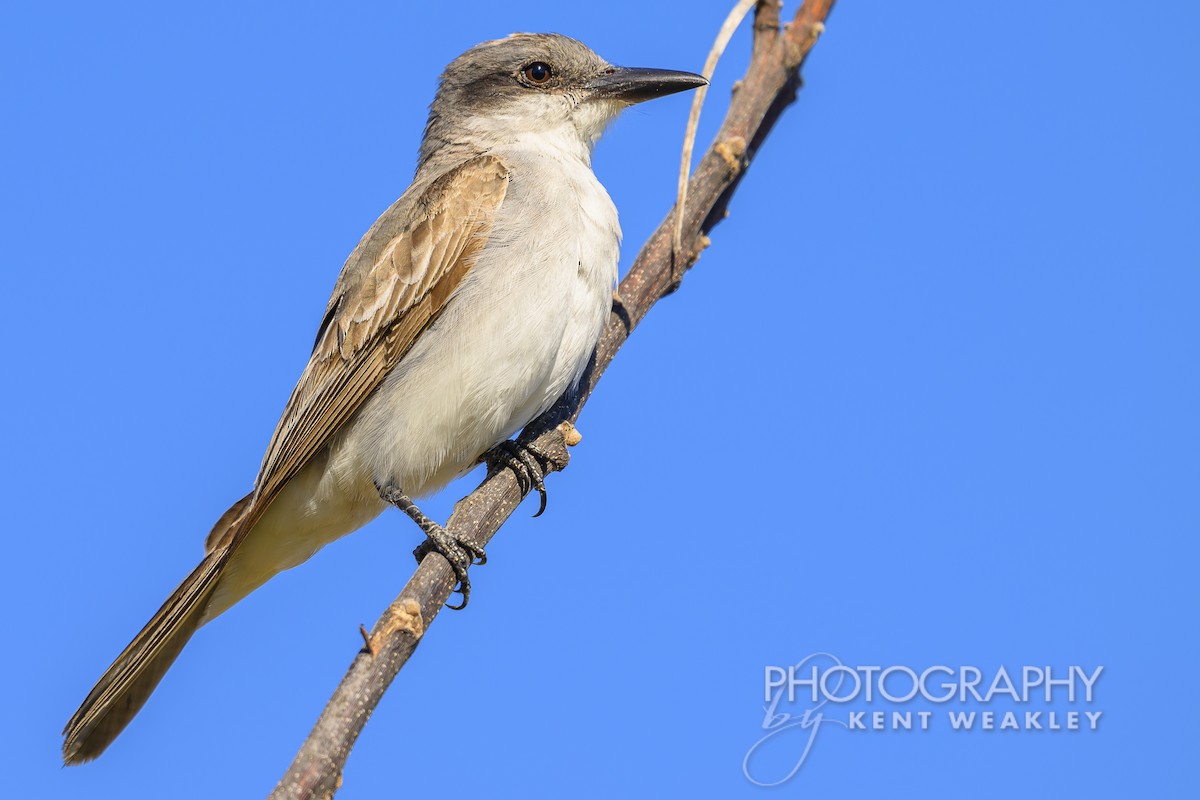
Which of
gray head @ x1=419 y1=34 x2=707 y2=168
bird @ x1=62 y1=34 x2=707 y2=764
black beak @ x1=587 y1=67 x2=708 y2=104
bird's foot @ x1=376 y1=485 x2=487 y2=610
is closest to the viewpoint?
bird's foot @ x1=376 y1=485 x2=487 y2=610

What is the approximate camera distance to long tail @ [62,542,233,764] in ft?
17.3

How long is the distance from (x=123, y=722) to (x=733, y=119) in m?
4.17

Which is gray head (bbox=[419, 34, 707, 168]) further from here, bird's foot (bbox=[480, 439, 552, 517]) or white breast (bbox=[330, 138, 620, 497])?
bird's foot (bbox=[480, 439, 552, 517])

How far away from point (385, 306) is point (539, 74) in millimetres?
1894

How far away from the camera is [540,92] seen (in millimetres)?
7230

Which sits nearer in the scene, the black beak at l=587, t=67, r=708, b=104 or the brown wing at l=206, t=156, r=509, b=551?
the brown wing at l=206, t=156, r=509, b=551

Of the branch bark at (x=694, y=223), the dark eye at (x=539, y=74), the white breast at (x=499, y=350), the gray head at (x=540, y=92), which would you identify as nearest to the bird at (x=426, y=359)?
the white breast at (x=499, y=350)

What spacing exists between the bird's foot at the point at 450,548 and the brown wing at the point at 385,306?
0.60 meters

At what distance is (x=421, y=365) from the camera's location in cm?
616

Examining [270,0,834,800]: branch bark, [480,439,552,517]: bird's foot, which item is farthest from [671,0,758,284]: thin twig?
[480,439,552,517]: bird's foot

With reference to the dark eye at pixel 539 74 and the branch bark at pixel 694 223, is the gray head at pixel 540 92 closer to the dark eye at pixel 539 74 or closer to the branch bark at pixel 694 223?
the dark eye at pixel 539 74

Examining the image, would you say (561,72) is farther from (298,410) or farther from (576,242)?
(298,410)

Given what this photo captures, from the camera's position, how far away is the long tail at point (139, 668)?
5.27 meters

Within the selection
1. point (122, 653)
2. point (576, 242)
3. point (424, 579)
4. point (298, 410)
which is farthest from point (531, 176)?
point (122, 653)
